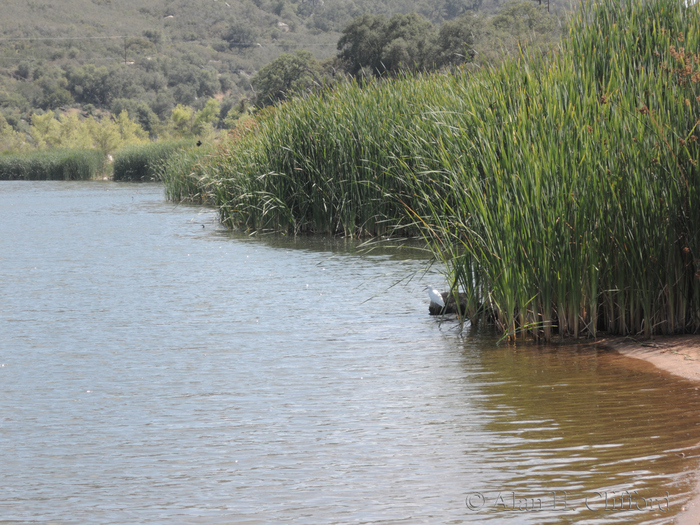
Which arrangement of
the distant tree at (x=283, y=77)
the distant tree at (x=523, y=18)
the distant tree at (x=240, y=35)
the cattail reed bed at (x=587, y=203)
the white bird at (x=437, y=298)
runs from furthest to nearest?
the distant tree at (x=240, y=35) < the distant tree at (x=283, y=77) < the distant tree at (x=523, y=18) < the white bird at (x=437, y=298) < the cattail reed bed at (x=587, y=203)

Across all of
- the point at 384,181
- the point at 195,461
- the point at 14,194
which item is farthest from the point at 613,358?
the point at 14,194

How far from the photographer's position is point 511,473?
16.7 feet

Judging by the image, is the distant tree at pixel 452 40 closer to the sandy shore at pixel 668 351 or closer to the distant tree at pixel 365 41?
the distant tree at pixel 365 41

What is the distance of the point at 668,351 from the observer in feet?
25.5

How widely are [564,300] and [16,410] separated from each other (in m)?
5.10

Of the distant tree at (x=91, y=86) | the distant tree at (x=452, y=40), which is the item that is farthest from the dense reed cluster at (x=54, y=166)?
the distant tree at (x=91, y=86)

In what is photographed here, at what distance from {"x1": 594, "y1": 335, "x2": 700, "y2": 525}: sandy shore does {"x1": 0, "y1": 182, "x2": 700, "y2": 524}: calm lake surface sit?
0.59ft

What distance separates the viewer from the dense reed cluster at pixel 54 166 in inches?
2414

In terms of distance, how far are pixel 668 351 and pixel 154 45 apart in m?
153

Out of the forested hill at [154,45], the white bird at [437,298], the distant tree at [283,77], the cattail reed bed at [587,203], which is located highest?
the forested hill at [154,45]

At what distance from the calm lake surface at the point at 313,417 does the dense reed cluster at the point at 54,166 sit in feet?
170

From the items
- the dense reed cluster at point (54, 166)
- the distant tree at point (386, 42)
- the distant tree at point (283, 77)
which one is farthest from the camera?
the distant tree at point (283, 77)

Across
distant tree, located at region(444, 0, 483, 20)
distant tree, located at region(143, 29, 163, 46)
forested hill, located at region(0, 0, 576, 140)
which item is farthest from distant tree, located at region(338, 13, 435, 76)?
distant tree, located at region(143, 29, 163, 46)

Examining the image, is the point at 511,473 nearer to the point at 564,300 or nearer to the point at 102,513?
the point at 102,513
